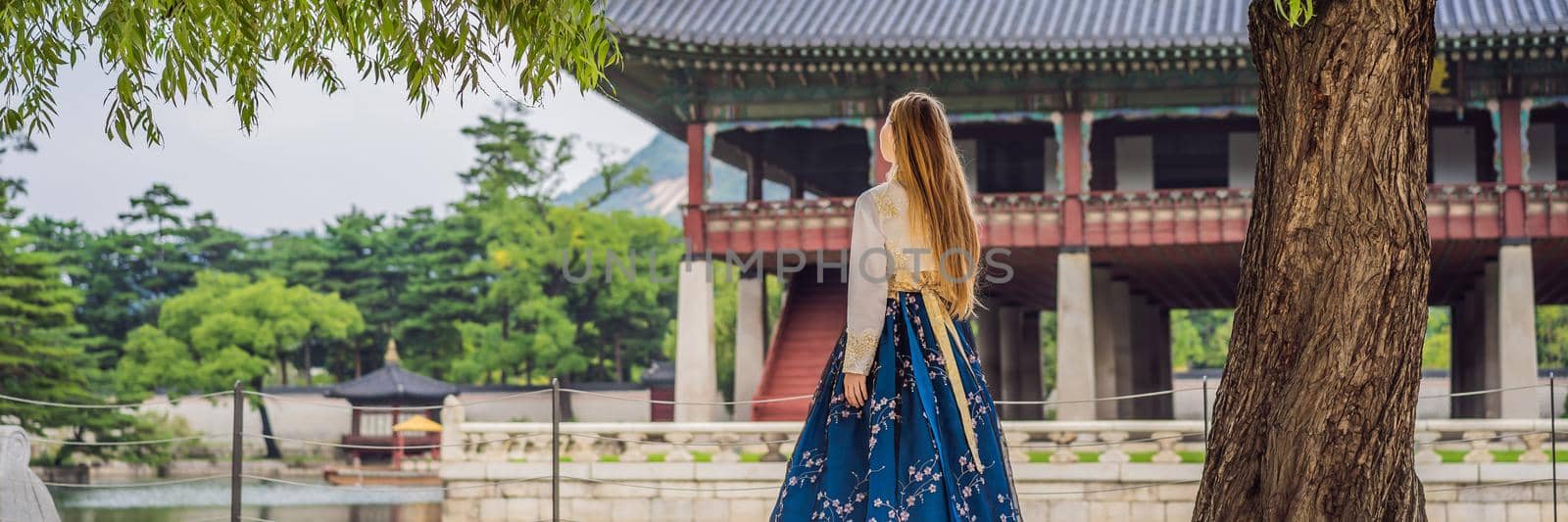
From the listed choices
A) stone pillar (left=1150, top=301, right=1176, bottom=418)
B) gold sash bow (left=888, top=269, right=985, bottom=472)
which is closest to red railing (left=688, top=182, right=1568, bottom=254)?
stone pillar (left=1150, top=301, right=1176, bottom=418)

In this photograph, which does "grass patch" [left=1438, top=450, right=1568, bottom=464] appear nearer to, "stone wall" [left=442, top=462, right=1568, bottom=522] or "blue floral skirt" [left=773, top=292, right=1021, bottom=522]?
"stone wall" [left=442, top=462, right=1568, bottom=522]

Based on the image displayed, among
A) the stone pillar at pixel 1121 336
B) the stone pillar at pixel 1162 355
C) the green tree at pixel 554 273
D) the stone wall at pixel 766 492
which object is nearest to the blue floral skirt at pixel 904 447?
the stone wall at pixel 766 492

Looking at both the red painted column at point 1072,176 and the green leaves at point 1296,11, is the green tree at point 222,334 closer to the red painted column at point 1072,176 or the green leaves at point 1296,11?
the red painted column at point 1072,176

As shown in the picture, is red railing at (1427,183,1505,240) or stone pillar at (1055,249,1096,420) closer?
red railing at (1427,183,1505,240)

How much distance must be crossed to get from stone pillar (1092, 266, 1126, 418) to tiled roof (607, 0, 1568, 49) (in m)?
3.36

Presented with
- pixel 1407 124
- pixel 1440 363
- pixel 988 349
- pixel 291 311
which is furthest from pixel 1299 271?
pixel 1440 363

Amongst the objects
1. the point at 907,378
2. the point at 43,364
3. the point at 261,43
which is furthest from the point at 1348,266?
the point at 43,364

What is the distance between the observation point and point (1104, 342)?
19.5 meters

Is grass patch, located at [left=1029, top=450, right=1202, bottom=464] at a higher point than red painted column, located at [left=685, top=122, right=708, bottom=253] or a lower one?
lower

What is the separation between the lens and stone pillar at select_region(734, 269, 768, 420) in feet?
58.4

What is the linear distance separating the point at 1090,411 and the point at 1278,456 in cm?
1146

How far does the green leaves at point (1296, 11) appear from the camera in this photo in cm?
437

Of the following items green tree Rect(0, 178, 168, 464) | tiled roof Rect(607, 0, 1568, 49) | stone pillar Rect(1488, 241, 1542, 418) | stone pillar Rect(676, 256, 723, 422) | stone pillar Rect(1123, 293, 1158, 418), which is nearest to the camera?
stone pillar Rect(1488, 241, 1542, 418)

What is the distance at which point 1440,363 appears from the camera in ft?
137
